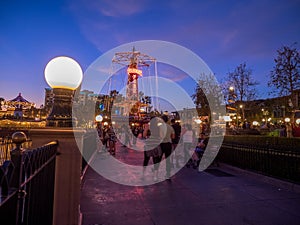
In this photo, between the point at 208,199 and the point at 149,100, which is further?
the point at 149,100

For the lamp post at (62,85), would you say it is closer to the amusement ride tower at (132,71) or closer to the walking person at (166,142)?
the walking person at (166,142)

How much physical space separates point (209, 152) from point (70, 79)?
7.64 metres

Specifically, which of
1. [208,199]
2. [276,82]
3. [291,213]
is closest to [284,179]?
[291,213]

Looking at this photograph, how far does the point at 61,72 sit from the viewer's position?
9.53ft

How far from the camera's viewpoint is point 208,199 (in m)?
4.64

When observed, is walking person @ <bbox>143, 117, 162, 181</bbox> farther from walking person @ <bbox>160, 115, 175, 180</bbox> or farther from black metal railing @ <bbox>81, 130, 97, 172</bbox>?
black metal railing @ <bbox>81, 130, 97, 172</bbox>

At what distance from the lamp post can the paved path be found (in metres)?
1.72

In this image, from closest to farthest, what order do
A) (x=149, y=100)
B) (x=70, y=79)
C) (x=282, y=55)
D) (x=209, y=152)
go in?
1. (x=70, y=79)
2. (x=209, y=152)
3. (x=282, y=55)
4. (x=149, y=100)

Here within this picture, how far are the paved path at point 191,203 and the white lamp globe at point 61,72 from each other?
2172mm

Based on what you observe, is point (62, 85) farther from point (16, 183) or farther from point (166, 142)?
point (166, 142)

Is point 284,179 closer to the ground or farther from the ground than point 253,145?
closer to the ground

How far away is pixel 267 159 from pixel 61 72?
619 cm

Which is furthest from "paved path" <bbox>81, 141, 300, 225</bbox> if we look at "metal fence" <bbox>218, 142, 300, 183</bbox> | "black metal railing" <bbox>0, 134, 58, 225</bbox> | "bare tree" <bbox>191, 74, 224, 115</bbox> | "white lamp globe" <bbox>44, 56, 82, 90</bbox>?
"bare tree" <bbox>191, 74, 224, 115</bbox>

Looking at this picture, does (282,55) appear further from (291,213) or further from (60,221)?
(60,221)
